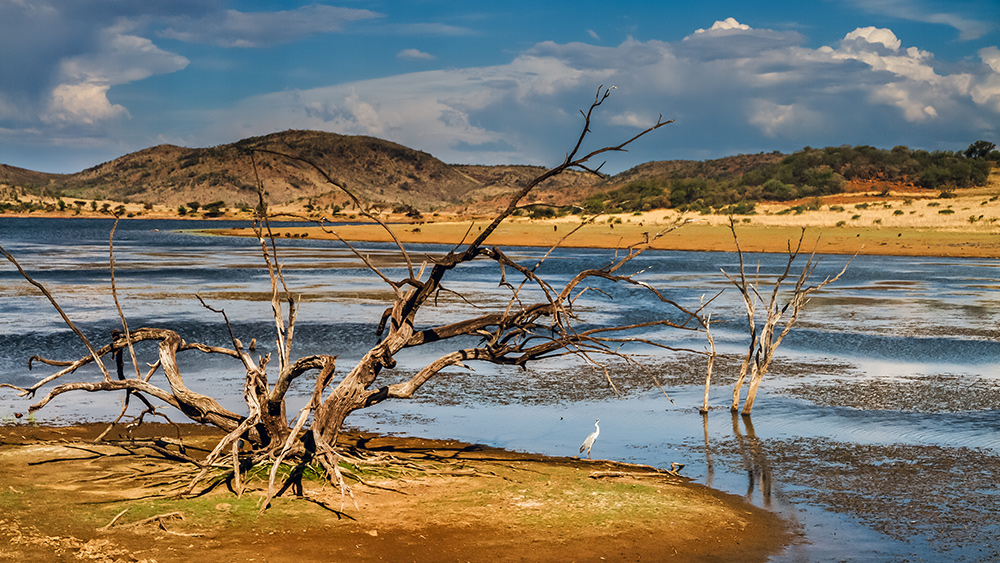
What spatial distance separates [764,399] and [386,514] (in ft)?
21.2

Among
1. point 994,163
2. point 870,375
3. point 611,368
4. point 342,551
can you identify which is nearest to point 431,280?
point 342,551

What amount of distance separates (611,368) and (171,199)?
17596 cm

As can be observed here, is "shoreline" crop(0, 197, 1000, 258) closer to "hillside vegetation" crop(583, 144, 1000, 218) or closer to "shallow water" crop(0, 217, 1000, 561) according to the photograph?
"hillside vegetation" crop(583, 144, 1000, 218)

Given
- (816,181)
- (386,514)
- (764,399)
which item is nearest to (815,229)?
(816,181)

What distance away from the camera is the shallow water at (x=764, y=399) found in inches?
300

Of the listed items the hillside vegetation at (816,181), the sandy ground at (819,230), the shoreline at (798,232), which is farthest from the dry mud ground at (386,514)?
the hillside vegetation at (816,181)

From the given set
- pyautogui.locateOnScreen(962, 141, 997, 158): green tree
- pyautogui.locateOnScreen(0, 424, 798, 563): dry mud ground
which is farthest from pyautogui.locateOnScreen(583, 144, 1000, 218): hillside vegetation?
pyautogui.locateOnScreen(0, 424, 798, 563): dry mud ground

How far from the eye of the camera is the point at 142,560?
5.79 meters

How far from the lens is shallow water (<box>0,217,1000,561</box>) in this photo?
7.61 metres

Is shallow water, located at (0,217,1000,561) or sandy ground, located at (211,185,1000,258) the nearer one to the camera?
shallow water, located at (0,217,1000,561)

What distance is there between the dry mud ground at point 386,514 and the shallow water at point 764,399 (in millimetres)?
724

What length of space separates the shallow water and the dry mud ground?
28.5 inches

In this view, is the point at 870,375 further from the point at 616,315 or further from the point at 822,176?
the point at 822,176

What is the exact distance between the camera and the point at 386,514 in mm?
6855
